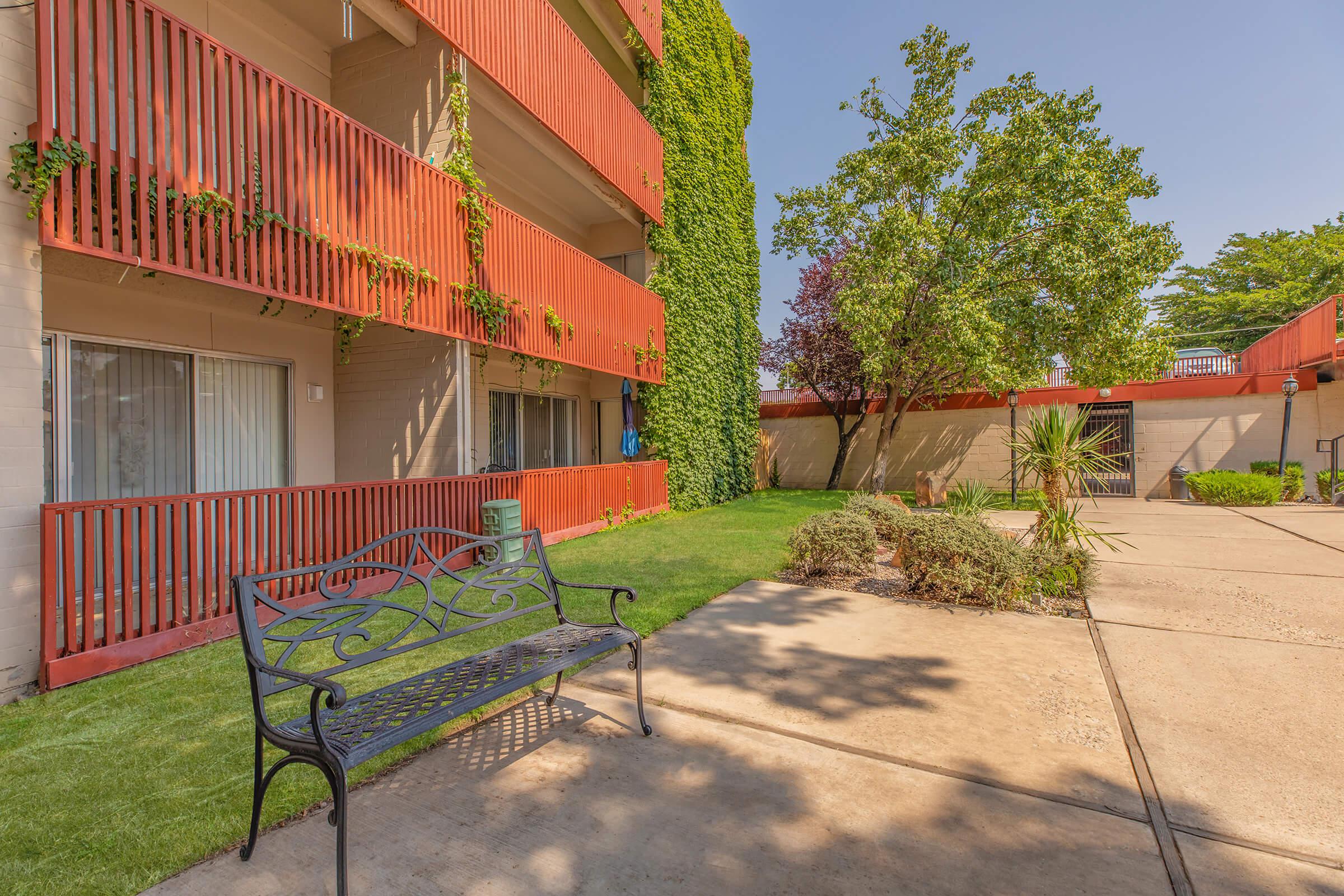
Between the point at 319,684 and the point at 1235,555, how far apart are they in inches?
371

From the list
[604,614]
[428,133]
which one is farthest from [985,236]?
[604,614]

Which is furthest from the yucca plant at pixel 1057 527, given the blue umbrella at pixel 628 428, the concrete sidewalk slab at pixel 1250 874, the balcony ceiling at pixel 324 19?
the balcony ceiling at pixel 324 19

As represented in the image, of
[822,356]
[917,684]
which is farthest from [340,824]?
[822,356]

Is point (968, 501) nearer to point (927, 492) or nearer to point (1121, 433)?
point (927, 492)

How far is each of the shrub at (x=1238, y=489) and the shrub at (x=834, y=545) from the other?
1181 cm

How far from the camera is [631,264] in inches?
499

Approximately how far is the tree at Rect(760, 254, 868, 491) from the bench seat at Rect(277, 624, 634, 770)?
15.8 meters

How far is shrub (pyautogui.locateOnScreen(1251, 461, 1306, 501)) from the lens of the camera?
44.3ft

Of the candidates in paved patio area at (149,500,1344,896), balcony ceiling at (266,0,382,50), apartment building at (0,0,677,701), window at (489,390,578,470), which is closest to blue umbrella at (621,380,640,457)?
apartment building at (0,0,677,701)

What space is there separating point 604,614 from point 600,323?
624cm

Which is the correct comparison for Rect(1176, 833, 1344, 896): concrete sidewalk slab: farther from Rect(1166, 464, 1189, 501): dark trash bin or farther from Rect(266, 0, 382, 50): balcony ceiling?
Rect(1166, 464, 1189, 501): dark trash bin

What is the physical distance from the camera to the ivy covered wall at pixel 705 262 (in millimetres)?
12164

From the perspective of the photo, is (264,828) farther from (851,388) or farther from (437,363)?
Result: (851,388)

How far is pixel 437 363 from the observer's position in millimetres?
7398
